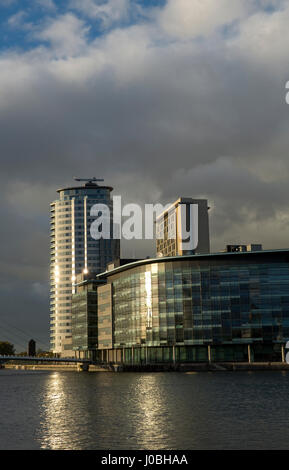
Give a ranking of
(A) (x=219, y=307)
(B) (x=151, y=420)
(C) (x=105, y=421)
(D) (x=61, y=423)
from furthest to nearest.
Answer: (A) (x=219, y=307)
(C) (x=105, y=421)
(B) (x=151, y=420)
(D) (x=61, y=423)

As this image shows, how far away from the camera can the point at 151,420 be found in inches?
2340

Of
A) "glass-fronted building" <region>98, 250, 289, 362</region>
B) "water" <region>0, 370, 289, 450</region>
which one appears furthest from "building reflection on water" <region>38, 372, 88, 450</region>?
"glass-fronted building" <region>98, 250, 289, 362</region>

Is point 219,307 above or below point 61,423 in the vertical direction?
above

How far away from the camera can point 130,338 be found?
187500 millimetres

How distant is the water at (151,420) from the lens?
153 ft

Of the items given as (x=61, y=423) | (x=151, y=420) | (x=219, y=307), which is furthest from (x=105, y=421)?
(x=219, y=307)

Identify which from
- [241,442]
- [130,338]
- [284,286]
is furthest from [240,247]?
[241,442]

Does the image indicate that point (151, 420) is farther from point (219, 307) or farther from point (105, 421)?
point (219, 307)

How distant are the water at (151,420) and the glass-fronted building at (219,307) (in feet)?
232

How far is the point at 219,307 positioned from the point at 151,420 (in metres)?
108

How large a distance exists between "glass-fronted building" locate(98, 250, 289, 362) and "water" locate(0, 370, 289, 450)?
232 feet

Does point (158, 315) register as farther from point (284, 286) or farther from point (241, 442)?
point (241, 442)

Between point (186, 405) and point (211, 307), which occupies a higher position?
point (211, 307)
